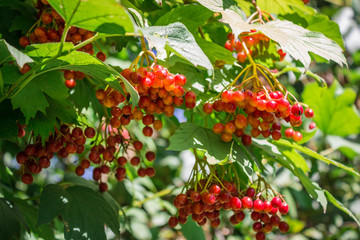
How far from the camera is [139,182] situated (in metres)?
2.14

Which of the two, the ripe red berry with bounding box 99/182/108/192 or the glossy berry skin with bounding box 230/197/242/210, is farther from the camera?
the ripe red berry with bounding box 99/182/108/192

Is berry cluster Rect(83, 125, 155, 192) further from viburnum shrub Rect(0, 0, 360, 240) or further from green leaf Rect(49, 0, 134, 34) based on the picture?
green leaf Rect(49, 0, 134, 34)

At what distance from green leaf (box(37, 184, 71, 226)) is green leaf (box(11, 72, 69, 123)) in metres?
0.27

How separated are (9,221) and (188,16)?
796 millimetres

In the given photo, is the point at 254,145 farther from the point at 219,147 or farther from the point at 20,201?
the point at 20,201

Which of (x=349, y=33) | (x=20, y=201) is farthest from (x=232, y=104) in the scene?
(x=349, y=33)

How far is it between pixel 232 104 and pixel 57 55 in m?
0.46

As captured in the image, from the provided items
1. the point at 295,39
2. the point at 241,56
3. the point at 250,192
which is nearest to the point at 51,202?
the point at 250,192

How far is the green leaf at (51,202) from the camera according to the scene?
118 centimetres

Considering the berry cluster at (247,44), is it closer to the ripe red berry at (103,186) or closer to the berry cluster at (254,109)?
the berry cluster at (254,109)

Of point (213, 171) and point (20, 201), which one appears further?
point (20, 201)

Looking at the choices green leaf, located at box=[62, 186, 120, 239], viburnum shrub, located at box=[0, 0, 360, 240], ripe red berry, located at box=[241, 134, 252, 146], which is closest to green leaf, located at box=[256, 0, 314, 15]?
viburnum shrub, located at box=[0, 0, 360, 240]

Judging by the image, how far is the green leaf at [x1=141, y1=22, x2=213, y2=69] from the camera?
0.81 m

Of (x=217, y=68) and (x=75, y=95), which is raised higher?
(x=217, y=68)
